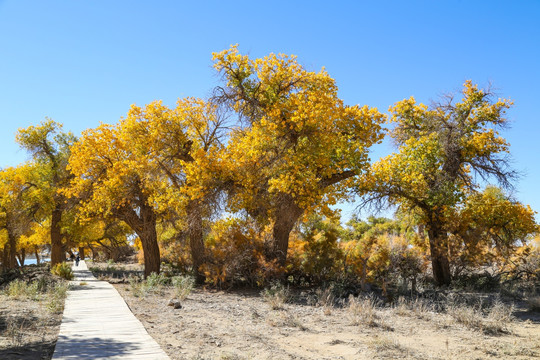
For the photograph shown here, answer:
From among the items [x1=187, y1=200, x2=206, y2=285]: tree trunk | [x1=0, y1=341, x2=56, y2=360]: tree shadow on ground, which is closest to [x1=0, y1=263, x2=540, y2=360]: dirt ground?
[x1=0, y1=341, x2=56, y2=360]: tree shadow on ground

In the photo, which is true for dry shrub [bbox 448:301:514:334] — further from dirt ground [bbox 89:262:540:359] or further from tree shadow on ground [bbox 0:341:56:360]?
tree shadow on ground [bbox 0:341:56:360]

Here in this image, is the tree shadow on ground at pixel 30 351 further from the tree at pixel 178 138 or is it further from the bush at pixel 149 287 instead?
the tree at pixel 178 138

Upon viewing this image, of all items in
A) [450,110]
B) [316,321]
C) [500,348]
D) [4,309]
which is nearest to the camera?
[500,348]

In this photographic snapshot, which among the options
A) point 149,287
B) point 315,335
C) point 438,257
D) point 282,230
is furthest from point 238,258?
point 438,257

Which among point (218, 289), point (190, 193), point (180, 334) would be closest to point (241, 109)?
point (190, 193)

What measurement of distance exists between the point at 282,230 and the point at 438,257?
251 inches

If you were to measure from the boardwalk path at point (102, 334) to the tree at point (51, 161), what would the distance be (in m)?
12.4

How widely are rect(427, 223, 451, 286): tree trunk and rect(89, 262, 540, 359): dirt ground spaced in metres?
5.11

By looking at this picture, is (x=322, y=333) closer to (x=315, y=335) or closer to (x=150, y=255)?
(x=315, y=335)

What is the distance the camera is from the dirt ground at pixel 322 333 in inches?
286

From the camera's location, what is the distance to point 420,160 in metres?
15.3

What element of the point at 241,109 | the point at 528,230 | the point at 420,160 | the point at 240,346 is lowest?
the point at 240,346

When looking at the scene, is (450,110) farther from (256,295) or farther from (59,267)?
(59,267)

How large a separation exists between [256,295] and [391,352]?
7414 millimetres
